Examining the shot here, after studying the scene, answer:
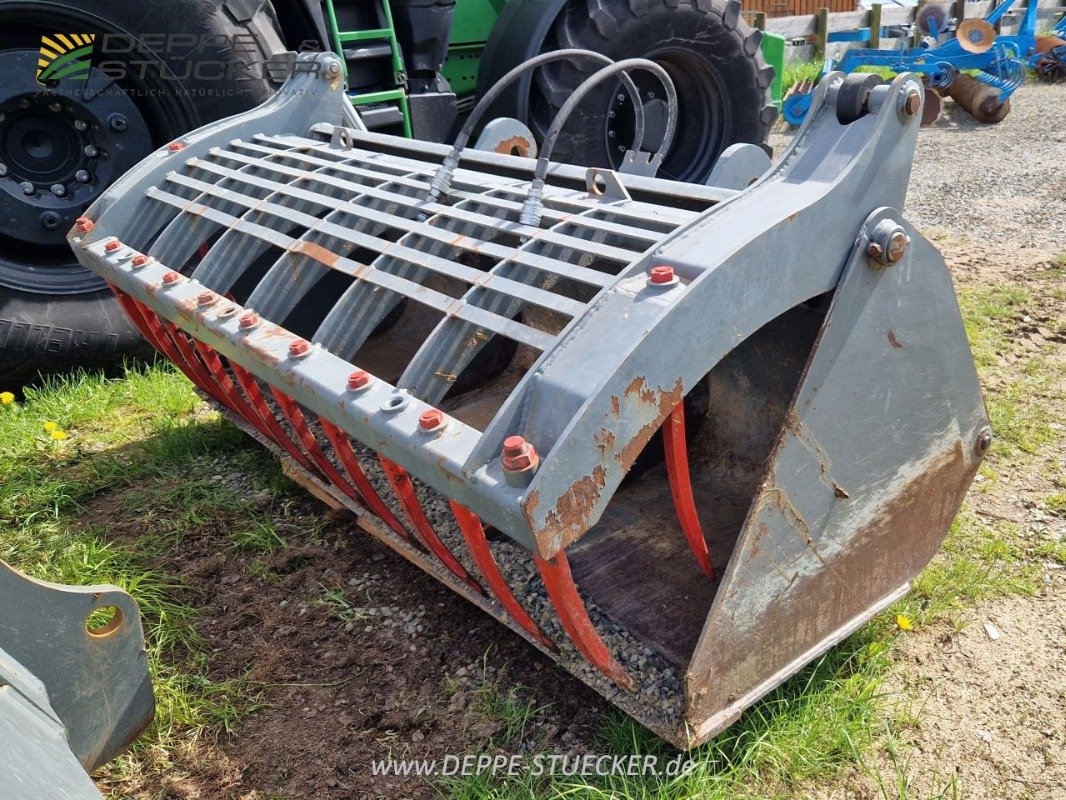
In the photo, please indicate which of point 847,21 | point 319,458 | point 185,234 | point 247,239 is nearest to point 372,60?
point 185,234

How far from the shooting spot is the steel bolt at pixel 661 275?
4.89 ft

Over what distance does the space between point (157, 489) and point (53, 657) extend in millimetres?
1521

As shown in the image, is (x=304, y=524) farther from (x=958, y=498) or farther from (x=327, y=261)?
(x=958, y=498)

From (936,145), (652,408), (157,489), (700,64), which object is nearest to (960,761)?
(652,408)

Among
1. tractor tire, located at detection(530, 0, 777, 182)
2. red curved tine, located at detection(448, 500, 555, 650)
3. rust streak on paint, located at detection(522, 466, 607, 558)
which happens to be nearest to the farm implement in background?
tractor tire, located at detection(530, 0, 777, 182)

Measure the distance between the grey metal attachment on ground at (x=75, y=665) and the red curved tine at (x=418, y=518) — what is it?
1.70 ft

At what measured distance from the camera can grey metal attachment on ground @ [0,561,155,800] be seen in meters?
1.29

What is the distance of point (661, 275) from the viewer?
1492 mm

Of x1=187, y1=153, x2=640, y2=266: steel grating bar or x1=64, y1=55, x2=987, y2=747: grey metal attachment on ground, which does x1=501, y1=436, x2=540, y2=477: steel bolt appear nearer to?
x1=64, y1=55, x2=987, y2=747: grey metal attachment on ground

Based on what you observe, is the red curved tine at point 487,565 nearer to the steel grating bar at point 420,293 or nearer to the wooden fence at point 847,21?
the steel grating bar at point 420,293

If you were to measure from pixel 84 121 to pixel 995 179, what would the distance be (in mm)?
5611

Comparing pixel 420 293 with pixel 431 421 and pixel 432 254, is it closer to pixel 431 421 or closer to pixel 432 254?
pixel 432 254

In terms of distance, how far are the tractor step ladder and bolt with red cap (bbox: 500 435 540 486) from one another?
8.67ft

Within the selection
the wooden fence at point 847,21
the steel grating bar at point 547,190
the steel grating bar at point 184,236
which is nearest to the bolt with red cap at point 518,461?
the steel grating bar at point 547,190
